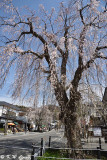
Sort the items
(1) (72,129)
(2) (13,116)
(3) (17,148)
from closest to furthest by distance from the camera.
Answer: (1) (72,129) → (3) (17,148) → (2) (13,116)

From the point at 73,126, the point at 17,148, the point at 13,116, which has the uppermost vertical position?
the point at 73,126

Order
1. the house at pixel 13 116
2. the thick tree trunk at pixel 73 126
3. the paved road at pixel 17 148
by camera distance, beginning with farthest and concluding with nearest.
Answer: the house at pixel 13 116
the paved road at pixel 17 148
the thick tree trunk at pixel 73 126

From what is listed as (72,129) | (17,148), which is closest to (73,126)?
(72,129)

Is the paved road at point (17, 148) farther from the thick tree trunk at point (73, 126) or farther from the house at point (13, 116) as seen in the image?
the house at point (13, 116)

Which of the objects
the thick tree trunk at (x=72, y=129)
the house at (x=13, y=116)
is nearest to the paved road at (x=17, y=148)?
the thick tree trunk at (x=72, y=129)

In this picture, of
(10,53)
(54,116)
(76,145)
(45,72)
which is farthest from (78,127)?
(10,53)

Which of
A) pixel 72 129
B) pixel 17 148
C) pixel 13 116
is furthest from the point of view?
pixel 13 116

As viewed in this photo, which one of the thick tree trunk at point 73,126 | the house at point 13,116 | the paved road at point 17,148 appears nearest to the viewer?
the thick tree trunk at point 73,126

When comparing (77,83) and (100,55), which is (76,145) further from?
(100,55)

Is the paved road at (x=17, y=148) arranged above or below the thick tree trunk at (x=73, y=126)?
below

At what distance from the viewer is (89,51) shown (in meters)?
4.78

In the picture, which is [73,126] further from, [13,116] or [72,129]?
[13,116]

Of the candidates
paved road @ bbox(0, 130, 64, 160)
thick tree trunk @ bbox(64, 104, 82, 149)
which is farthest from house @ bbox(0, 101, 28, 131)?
thick tree trunk @ bbox(64, 104, 82, 149)

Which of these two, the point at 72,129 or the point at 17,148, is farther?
the point at 17,148
